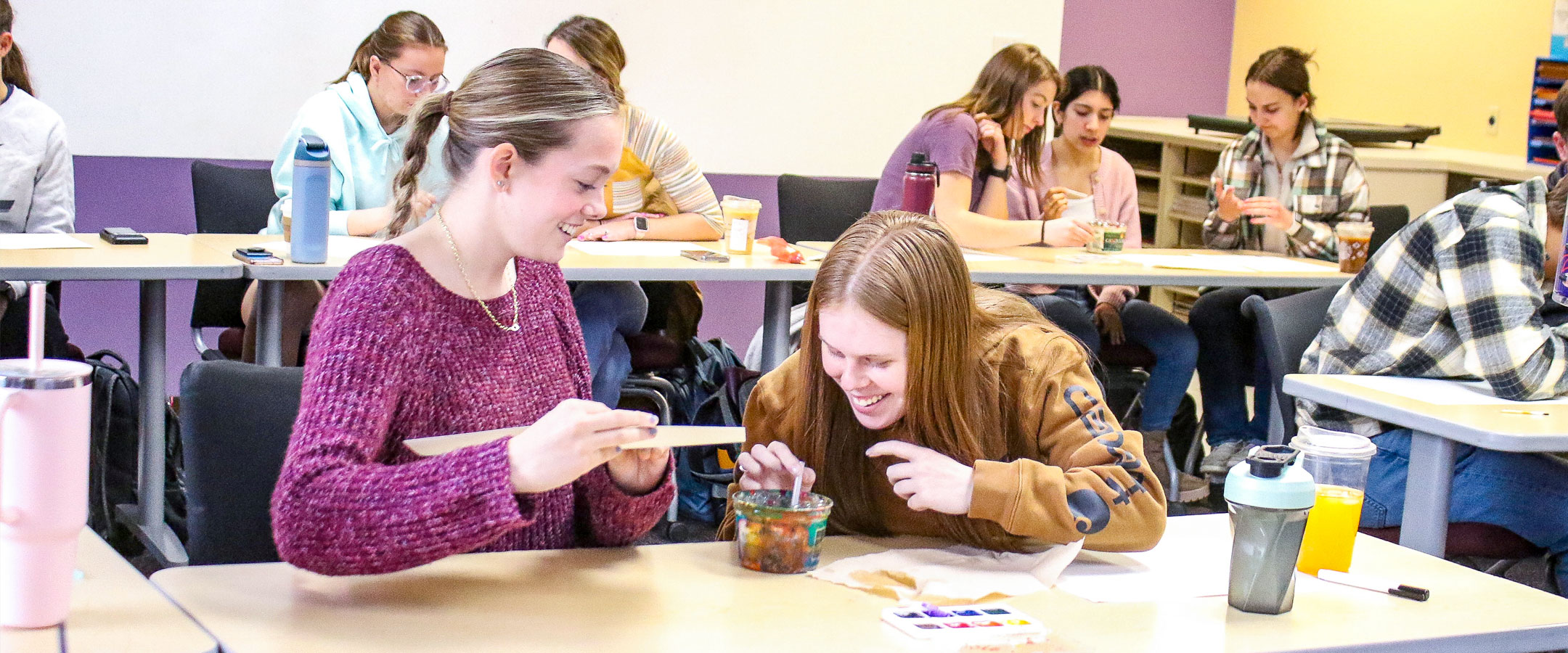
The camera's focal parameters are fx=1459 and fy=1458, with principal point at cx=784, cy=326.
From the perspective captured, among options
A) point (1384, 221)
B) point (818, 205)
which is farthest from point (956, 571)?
point (1384, 221)

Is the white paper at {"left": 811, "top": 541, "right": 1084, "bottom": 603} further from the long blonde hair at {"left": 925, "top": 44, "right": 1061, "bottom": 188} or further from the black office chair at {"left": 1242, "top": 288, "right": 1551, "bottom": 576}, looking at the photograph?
the long blonde hair at {"left": 925, "top": 44, "right": 1061, "bottom": 188}

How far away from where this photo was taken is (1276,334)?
2.93 meters

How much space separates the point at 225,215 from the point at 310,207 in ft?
2.69

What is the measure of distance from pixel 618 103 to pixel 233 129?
3.32 m

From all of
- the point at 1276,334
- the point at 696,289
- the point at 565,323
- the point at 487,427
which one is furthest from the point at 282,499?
the point at 696,289

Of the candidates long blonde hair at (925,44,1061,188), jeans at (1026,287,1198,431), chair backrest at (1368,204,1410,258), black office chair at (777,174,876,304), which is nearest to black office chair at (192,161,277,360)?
black office chair at (777,174,876,304)

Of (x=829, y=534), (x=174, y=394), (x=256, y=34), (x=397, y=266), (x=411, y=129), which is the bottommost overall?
(x=174, y=394)

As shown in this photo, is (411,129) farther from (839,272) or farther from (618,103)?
(839,272)

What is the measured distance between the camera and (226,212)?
12.3 feet

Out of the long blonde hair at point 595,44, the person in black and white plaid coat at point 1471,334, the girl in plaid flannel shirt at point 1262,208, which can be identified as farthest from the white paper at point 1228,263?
the long blonde hair at point 595,44

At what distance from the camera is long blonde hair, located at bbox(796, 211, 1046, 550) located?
1669mm

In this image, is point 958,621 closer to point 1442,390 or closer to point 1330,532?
point 1330,532

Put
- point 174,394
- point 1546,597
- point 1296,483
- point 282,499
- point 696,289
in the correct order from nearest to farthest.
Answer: point 282,499 → point 1296,483 → point 1546,597 → point 696,289 → point 174,394

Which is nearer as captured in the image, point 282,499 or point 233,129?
point 282,499
